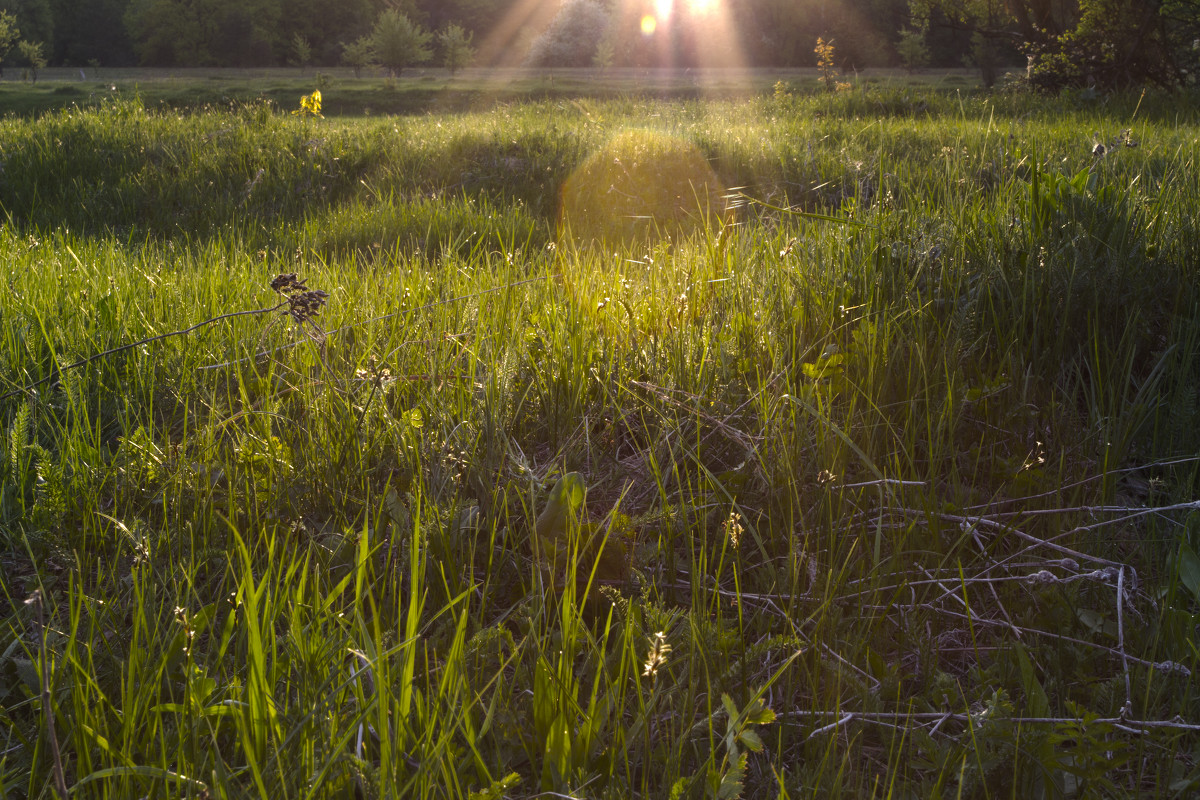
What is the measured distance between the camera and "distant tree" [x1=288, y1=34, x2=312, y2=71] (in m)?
59.5

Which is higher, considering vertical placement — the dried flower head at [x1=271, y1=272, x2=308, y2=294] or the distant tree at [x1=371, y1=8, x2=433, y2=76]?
the distant tree at [x1=371, y1=8, x2=433, y2=76]

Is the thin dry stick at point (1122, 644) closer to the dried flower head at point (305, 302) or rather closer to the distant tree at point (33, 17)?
the dried flower head at point (305, 302)

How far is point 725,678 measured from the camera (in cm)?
115

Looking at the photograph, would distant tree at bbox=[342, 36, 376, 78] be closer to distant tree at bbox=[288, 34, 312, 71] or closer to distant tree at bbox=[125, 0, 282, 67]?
distant tree at bbox=[288, 34, 312, 71]

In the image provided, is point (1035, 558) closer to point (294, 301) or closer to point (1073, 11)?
point (294, 301)

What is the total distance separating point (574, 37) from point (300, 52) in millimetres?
25032

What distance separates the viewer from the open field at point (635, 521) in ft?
3.28

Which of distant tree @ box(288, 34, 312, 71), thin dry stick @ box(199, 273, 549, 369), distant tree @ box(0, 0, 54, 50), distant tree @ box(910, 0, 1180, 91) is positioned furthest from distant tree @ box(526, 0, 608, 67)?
thin dry stick @ box(199, 273, 549, 369)

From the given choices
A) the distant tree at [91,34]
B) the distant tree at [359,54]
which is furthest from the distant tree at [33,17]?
the distant tree at [359,54]

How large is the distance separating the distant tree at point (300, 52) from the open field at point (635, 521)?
6688 centimetres

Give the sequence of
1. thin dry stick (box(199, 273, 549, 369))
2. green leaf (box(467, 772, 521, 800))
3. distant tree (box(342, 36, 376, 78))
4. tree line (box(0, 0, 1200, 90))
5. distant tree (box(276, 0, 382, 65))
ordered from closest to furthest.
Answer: green leaf (box(467, 772, 521, 800)), thin dry stick (box(199, 273, 549, 369)), distant tree (box(342, 36, 376, 78)), tree line (box(0, 0, 1200, 90)), distant tree (box(276, 0, 382, 65))

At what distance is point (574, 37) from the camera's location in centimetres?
6925

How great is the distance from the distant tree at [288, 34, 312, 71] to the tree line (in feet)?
0.63

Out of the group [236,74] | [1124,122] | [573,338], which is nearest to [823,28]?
[236,74]
